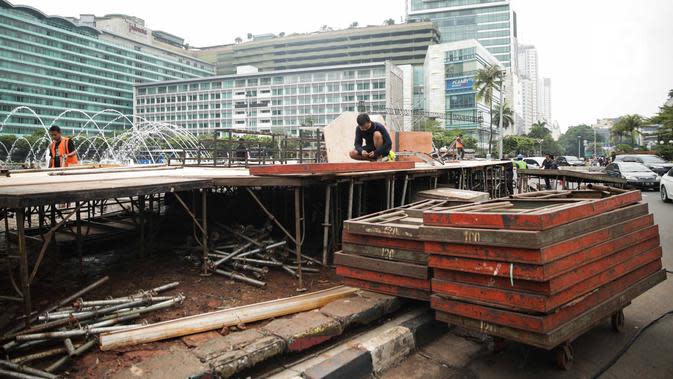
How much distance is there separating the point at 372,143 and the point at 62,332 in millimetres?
5832

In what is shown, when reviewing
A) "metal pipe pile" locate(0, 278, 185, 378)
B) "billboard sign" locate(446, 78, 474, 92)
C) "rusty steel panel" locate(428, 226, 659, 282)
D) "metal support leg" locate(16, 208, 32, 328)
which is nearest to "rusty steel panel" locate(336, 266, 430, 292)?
"rusty steel panel" locate(428, 226, 659, 282)

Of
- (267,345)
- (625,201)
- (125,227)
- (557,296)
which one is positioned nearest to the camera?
(557,296)

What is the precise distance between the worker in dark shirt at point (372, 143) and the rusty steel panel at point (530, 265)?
13.7 ft

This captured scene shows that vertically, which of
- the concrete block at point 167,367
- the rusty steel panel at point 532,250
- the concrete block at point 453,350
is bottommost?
the concrete block at point 453,350

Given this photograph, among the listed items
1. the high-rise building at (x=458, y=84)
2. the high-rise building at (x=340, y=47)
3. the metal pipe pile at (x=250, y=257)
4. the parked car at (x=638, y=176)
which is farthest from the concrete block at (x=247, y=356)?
the high-rise building at (x=340, y=47)

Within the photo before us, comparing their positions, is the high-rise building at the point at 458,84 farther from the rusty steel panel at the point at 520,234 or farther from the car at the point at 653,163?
the rusty steel panel at the point at 520,234

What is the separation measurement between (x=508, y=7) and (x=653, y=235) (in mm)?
152829

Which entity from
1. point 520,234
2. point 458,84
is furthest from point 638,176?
point 458,84


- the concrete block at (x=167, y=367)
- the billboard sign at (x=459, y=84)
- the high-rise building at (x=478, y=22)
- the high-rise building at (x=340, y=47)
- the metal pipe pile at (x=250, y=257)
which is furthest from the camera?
the high-rise building at (x=478, y=22)

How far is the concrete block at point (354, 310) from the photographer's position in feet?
14.5

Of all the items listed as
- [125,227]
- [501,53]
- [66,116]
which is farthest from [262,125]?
[125,227]

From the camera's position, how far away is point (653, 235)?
15.8ft

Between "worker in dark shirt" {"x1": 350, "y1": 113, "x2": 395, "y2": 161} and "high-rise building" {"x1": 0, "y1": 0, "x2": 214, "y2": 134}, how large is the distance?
299 ft

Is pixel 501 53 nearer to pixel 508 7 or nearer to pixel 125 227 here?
pixel 508 7
